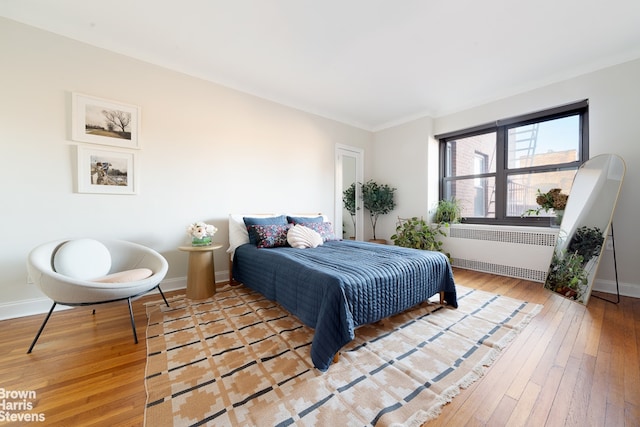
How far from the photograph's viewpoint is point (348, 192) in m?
4.51

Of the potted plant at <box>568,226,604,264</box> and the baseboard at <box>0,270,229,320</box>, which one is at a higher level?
the potted plant at <box>568,226,604,264</box>

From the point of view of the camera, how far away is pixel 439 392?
1240mm

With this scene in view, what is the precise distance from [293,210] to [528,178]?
3.43m

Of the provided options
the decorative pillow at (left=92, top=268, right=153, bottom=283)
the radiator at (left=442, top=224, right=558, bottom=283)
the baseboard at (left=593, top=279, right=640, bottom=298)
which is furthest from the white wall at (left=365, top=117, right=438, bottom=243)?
the decorative pillow at (left=92, top=268, right=153, bottom=283)

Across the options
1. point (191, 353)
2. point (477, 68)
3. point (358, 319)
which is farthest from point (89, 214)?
point (477, 68)

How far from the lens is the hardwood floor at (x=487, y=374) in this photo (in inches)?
43.6

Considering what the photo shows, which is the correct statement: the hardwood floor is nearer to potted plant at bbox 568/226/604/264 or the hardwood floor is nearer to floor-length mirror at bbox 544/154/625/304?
floor-length mirror at bbox 544/154/625/304

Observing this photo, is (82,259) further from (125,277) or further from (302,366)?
(302,366)

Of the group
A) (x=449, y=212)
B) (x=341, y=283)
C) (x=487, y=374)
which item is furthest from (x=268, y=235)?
(x=449, y=212)

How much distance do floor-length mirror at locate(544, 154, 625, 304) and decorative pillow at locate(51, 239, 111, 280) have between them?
4.52 meters

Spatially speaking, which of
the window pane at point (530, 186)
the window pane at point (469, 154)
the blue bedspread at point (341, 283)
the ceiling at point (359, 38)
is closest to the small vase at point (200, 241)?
the blue bedspread at point (341, 283)

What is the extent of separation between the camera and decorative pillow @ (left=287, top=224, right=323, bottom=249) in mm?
2695

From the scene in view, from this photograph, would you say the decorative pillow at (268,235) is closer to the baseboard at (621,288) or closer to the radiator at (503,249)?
the radiator at (503,249)

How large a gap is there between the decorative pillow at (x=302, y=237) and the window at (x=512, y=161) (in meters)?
2.71
